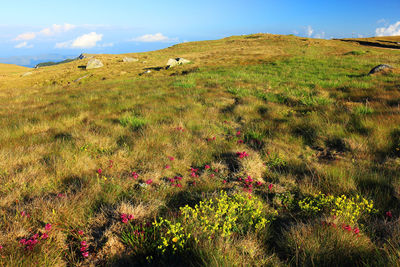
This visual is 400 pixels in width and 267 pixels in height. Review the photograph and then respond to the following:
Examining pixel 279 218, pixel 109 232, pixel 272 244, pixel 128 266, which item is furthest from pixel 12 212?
pixel 279 218

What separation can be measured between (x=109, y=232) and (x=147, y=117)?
4.60m

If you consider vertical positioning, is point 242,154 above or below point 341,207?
above

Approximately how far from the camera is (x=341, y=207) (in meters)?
2.36

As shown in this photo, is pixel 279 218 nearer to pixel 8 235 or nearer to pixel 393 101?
pixel 8 235

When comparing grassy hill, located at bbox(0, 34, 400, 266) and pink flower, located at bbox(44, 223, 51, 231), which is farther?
pink flower, located at bbox(44, 223, 51, 231)

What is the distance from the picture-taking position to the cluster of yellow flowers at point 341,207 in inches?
91.0

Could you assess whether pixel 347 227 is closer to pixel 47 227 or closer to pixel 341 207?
pixel 341 207

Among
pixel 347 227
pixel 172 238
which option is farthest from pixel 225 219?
pixel 347 227

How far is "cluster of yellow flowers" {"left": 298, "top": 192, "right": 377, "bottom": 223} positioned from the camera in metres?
2.31

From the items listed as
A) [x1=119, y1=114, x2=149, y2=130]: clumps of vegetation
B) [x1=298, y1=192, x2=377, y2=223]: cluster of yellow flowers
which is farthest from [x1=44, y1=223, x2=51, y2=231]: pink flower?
[x1=119, y1=114, x2=149, y2=130]: clumps of vegetation

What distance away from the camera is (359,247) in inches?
78.2

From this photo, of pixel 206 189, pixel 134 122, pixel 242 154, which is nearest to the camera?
pixel 206 189

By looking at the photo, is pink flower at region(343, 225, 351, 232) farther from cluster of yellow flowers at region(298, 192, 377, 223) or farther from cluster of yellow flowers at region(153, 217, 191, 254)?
cluster of yellow flowers at region(153, 217, 191, 254)

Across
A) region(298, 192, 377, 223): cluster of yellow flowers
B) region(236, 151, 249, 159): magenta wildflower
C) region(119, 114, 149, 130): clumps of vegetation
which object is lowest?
region(298, 192, 377, 223): cluster of yellow flowers
